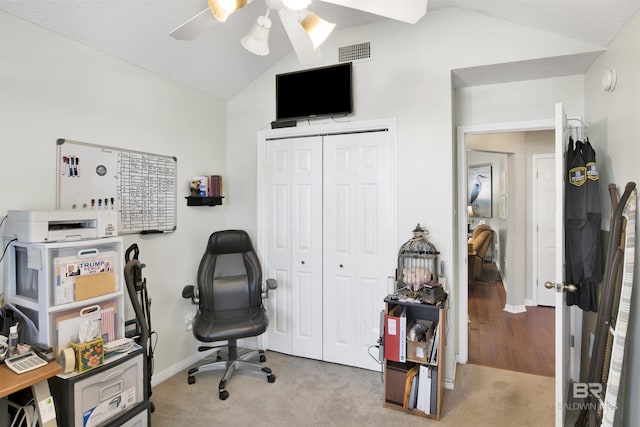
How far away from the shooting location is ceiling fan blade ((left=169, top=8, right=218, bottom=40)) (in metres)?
1.53

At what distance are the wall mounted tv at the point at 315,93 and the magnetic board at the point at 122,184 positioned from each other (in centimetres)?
114

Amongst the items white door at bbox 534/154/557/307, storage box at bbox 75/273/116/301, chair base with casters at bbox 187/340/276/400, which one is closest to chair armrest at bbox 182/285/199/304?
chair base with casters at bbox 187/340/276/400

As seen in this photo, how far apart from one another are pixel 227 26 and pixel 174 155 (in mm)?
1126

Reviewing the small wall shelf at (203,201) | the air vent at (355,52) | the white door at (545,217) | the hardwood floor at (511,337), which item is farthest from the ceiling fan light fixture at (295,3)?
the white door at (545,217)

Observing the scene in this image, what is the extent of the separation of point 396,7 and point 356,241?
192 centimetres

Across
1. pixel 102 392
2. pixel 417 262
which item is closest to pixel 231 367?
pixel 102 392

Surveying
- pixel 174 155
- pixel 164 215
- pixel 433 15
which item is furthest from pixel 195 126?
pixel 433 15

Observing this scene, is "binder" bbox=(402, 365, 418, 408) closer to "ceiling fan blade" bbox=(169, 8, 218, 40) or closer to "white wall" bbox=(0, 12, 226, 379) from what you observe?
"white wall" bbox=(0, 12, 226, 379)

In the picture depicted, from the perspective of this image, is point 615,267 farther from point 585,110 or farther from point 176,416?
point 176,416

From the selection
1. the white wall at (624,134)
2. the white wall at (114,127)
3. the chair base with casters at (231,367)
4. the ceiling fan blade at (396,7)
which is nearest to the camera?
the ceiling fan blade at (396,7)

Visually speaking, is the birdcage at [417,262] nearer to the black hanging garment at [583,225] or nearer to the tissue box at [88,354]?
the black hanging garment at [583,225]

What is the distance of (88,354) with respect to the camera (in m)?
1.75

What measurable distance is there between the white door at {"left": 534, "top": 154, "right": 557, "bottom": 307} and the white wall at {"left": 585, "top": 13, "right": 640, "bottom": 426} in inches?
91.8

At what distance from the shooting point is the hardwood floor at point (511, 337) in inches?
122
